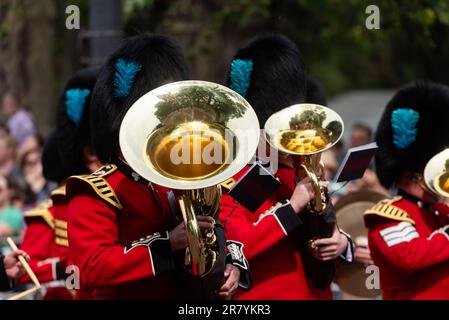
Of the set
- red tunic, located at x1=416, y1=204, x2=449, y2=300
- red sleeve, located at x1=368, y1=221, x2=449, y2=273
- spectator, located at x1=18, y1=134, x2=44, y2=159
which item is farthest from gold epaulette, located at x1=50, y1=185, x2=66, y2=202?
spectator, located at x1=18, y1=134, x2=44, y2=159

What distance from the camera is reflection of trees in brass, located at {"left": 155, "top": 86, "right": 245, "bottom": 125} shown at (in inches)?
149

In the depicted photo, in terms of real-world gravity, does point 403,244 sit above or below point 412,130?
below

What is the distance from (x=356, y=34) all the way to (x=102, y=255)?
634 cm

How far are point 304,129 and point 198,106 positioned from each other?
868mm

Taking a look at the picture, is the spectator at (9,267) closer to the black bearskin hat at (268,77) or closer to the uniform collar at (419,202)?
the black bearskin hat at (268,77)

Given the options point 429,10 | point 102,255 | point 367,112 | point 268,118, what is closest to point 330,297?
point 268,118

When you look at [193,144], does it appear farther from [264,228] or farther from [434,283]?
[434,283]

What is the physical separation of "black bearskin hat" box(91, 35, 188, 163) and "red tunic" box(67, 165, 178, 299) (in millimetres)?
152

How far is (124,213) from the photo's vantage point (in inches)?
159

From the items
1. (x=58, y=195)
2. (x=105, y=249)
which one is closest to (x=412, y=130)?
(x=58, y=195)

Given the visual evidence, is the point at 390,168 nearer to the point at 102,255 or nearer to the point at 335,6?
the point at 102,255

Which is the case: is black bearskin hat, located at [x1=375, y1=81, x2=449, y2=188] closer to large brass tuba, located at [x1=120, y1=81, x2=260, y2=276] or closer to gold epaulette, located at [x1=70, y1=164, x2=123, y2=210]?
large brass tuba, located at [x1=120, y1=81, x2=260, y2=276]

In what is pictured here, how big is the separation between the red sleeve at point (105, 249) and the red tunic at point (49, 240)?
53.6 inches

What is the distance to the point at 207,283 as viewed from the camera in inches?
153
